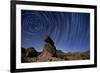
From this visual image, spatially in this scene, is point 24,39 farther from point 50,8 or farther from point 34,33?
point 50,8

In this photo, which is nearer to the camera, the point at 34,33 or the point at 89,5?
the point at 34,33

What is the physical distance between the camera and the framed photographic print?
167 cm

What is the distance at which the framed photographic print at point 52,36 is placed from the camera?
65.7 inches

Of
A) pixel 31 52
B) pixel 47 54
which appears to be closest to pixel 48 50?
pixel 47 54

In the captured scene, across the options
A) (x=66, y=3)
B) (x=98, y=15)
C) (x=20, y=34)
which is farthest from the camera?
(x=98, y=15)

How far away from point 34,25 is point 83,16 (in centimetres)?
48

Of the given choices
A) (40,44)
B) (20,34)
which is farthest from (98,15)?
(20,34)

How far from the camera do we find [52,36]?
1.77 meters

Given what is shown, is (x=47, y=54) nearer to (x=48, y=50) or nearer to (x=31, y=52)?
(x=48, y=50)

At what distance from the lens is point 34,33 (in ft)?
5.65

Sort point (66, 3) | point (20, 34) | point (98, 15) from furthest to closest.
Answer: point (98, 15) < point (66, 3) < point (20, 34)

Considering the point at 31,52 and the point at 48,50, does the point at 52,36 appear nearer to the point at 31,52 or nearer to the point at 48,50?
the point at 48,50

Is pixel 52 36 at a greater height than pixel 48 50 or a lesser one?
greater

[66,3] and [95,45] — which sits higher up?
[66,3]
